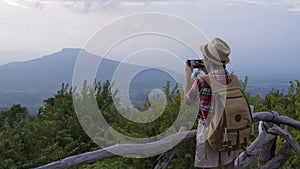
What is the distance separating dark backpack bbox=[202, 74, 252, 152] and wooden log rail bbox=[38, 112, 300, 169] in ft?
1.25

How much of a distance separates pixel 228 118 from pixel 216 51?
1.14 ft

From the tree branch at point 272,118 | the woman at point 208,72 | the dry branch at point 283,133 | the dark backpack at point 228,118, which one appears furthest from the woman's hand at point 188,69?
the dry branch at point 283,133

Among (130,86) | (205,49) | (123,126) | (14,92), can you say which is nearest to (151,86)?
(130,86)

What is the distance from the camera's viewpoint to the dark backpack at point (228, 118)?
2312 mm

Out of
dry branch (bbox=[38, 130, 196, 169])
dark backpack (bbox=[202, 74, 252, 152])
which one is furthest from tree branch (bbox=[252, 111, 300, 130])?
dark backpack (bbox=[202, 74, 252, 152])

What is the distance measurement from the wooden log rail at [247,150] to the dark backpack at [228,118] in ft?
1.25

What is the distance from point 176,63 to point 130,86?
0.29 m

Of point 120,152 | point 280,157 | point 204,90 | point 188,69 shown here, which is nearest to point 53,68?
point 280,157

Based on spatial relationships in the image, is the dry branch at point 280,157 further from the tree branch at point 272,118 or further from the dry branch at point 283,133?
the tree branch at point 272,118

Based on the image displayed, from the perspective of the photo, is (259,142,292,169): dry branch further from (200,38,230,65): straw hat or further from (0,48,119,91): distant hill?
(0,48,119,91): distant hill

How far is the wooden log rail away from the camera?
92.0 inches

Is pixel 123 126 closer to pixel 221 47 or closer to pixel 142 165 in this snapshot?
pixel 142 165

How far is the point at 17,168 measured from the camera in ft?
16.9

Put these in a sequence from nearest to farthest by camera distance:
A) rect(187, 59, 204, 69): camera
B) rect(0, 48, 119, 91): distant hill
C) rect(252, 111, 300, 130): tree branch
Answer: rect(187, 59, 204, 69): camera
rect(0, 48, 119, 91): distant hill
rect(252, 111, 300, 130): tree branch
